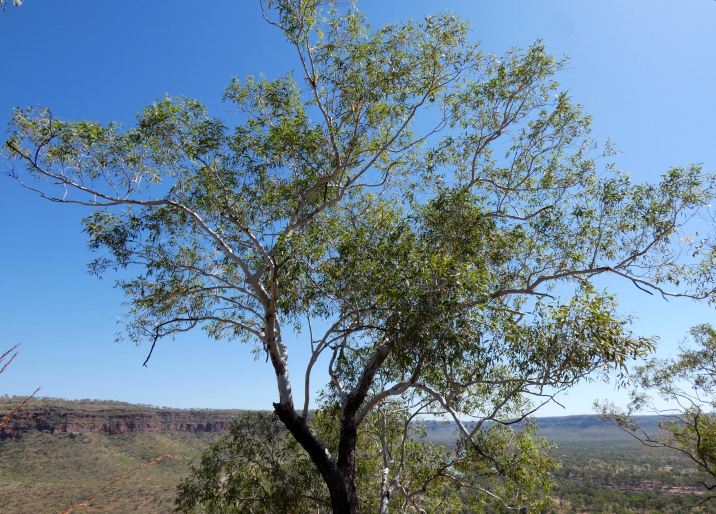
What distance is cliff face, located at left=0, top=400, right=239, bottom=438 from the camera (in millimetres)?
36531

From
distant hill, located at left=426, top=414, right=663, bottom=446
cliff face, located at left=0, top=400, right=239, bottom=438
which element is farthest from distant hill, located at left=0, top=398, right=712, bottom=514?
distant hill, located at left=426, top=414, right=663, bottom=446

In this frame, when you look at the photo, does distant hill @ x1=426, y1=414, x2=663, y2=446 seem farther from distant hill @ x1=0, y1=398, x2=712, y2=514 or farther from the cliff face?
the cliff face

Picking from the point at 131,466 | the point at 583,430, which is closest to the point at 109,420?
the point at 131,466

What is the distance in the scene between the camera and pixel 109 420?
132 ft

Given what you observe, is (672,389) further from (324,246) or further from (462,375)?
(324,246)

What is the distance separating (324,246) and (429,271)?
2753mm

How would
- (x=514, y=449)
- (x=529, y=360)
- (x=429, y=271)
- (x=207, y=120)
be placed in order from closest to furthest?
(x=429, y=271)
(x=529, y=360)
(x=207, y=120)
(x=514, y=449)

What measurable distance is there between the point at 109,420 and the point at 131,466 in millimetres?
11182

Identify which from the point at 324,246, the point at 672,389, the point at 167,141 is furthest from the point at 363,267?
the point at 672,389

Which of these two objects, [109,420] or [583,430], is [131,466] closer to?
[109,420]

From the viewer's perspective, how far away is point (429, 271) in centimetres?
591

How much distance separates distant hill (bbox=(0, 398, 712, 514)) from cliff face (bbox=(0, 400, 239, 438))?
7cm

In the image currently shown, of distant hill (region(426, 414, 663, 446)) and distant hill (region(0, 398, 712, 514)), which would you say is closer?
distant hill (region(0, 398, 712, 514))

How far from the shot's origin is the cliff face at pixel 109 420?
3653 cm
